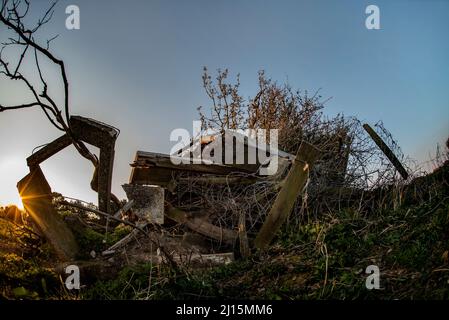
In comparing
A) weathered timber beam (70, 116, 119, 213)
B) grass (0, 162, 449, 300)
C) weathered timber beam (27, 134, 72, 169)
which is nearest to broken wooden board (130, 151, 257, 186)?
weathered timber beam (70, 116, 119, 213)

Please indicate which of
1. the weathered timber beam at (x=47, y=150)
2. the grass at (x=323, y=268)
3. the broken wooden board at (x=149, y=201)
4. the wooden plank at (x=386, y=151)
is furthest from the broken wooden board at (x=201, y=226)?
the wooden plank at (x=386, y=151)

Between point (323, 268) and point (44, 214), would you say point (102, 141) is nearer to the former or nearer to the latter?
point (44, 214)

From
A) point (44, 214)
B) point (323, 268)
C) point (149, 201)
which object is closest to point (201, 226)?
point (149, 201)

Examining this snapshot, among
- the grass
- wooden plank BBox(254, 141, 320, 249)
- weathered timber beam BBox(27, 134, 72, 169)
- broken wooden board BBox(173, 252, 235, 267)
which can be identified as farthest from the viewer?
weathered timber beam BBox(27, 134, 72, 169)

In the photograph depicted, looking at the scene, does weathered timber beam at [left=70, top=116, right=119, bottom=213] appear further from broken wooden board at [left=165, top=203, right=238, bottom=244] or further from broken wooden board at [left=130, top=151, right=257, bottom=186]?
broken wooden board at [left=165, top=203, right=238, bottom=244]

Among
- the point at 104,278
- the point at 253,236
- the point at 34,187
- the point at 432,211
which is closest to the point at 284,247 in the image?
the point at 253,236

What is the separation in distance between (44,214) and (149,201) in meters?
1.84

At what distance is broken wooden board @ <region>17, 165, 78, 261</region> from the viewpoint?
21.4 feet

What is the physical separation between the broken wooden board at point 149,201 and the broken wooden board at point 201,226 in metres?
0.31

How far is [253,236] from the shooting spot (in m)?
6.90

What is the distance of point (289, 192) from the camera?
5973mm

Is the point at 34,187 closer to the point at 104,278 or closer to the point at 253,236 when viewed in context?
the point at 104,278

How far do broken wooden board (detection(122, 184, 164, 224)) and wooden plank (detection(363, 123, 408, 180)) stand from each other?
496cm

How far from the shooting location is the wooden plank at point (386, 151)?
25.8 feet
